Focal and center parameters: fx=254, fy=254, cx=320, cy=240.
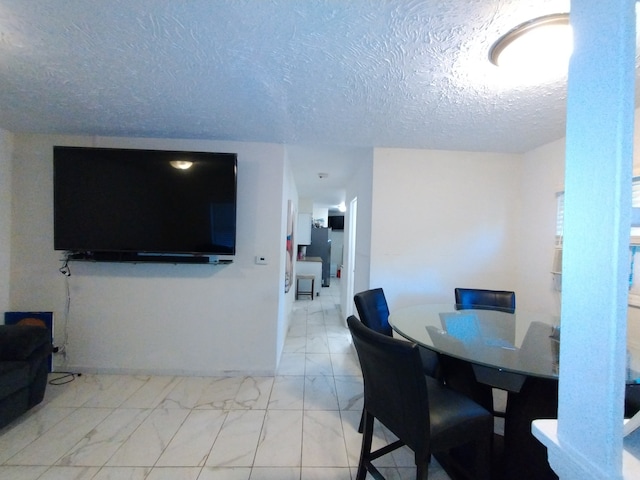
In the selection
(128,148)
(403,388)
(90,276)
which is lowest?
(403,388)

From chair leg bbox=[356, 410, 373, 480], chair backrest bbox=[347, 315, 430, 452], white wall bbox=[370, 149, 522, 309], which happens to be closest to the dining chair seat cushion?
chair backrest bbox=[347, 315, 430, 452]

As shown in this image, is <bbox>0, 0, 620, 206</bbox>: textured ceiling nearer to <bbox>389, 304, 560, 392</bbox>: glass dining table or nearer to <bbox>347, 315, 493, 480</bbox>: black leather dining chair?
<bbox>347, 315, 493, 480</bbox>: black leather dining chair

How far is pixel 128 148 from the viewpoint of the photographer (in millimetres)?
2479

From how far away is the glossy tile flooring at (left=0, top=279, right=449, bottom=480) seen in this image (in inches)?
60.4

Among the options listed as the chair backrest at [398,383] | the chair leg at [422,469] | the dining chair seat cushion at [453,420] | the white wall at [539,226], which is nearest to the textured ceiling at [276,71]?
the white wall at [539,226]

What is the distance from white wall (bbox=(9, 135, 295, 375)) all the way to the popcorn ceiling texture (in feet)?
1.16

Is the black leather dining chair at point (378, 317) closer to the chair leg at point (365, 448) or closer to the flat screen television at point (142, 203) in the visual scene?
the chair leg at point (365, 448)

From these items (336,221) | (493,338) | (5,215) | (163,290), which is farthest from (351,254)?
(336,221)

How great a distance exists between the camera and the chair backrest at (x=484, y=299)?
2414 millimetres

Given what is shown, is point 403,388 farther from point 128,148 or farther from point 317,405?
point 128,148

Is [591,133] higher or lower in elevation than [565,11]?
lower

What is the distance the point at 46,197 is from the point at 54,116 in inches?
33.9

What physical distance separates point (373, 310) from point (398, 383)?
0.82m

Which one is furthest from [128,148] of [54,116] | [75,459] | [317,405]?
[317,405]
